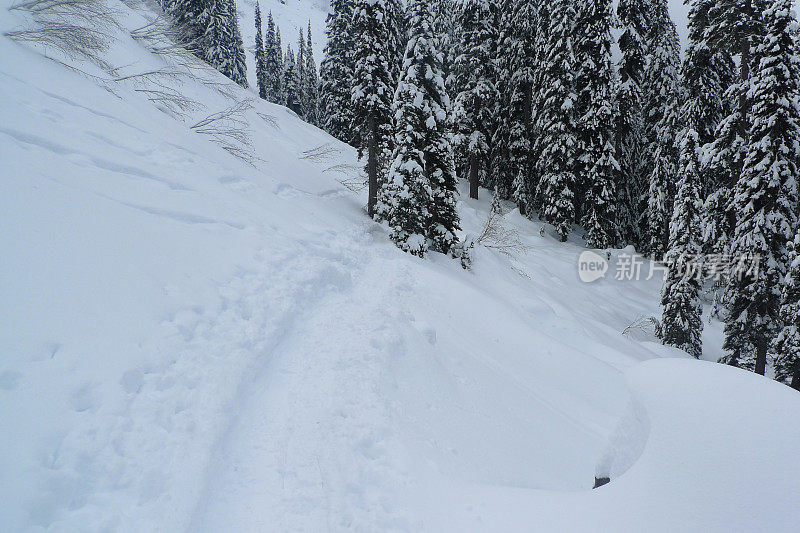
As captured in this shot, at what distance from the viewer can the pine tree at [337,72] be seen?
24.9 meters

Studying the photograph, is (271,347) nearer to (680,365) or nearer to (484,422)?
(484,422)

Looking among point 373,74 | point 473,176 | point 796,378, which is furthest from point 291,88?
point 796,378

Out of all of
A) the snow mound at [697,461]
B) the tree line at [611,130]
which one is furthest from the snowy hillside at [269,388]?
the tree line at [611,130]

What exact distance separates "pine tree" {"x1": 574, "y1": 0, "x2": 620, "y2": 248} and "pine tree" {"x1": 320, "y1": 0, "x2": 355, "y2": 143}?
1275 centimetres

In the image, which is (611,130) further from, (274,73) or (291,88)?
(274,73)

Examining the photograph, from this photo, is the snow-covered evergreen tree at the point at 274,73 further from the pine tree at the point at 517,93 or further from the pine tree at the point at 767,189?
the pine tree at the point at 767,189

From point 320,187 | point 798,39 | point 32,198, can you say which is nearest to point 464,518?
point 32,198

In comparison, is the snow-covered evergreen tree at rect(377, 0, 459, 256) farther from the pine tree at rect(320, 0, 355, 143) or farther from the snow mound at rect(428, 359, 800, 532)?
the snow mound at rect(428, 359, 800, 532)

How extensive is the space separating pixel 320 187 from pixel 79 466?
14597 mm

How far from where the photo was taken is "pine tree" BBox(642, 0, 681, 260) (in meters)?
→ 22.0

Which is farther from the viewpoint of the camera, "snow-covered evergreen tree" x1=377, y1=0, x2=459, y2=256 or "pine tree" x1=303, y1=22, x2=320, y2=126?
"pine tree" x1=303, y1=22, x2=320, y2=126

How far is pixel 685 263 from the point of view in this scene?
638 inches

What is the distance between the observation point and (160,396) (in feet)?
14.0

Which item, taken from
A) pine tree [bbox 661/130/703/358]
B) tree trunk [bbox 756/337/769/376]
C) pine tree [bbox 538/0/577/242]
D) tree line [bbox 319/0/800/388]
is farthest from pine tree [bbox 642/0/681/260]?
tree trunk [bbox 756/337/769/376]
